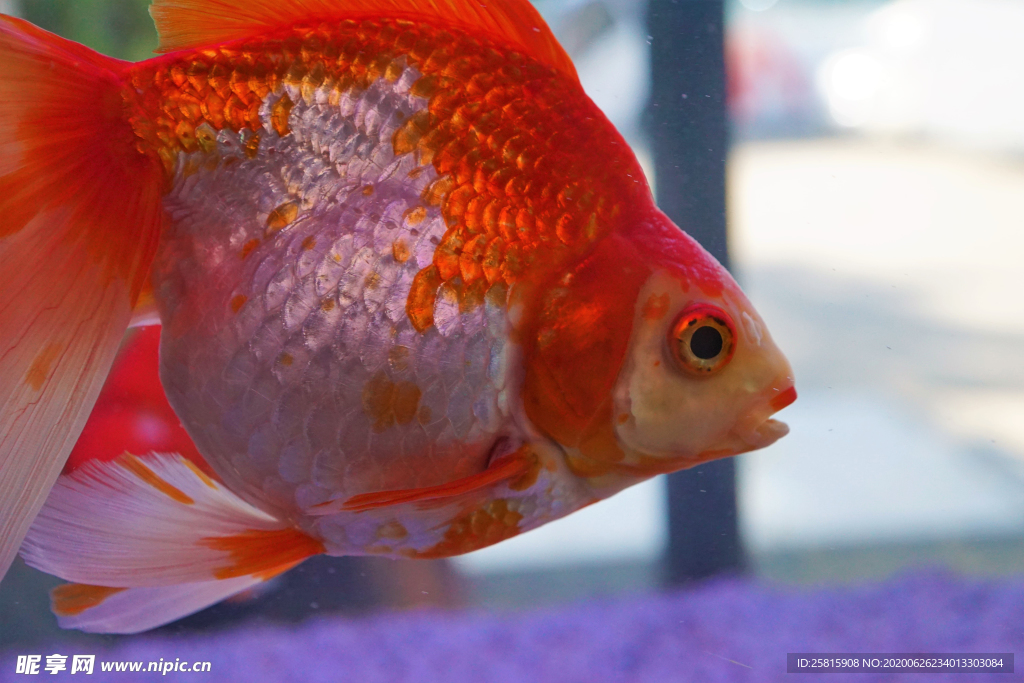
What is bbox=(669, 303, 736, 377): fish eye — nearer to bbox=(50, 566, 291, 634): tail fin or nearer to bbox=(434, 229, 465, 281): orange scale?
bbox=(434, 229, 465, 281): orange scale

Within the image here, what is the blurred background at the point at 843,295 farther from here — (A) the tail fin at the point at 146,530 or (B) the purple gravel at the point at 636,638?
(A) the tail fin at the point at 146,530

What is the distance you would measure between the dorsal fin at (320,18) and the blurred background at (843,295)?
0.40 ft

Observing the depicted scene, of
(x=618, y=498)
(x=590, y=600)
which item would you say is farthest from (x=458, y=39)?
(x=590, y=600)

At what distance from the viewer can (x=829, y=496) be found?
→ 2.10 feet

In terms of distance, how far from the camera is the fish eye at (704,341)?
0.37 meters

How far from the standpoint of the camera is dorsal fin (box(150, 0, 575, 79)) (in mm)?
413

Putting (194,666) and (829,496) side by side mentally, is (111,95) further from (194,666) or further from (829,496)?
(829,496)

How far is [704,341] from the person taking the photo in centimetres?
37

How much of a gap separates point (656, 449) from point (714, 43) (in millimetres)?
353

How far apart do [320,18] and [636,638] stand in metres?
0.69

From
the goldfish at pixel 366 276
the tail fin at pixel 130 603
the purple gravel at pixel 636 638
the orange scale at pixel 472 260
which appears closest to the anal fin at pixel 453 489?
the goldfish at pixel 366 276

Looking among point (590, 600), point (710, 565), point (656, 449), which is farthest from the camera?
point (590, 600)

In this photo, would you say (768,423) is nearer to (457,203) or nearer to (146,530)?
(457,203)

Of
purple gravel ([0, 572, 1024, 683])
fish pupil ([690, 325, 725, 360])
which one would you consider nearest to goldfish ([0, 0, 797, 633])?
fish pupil ([690, 325, 725, 360])
